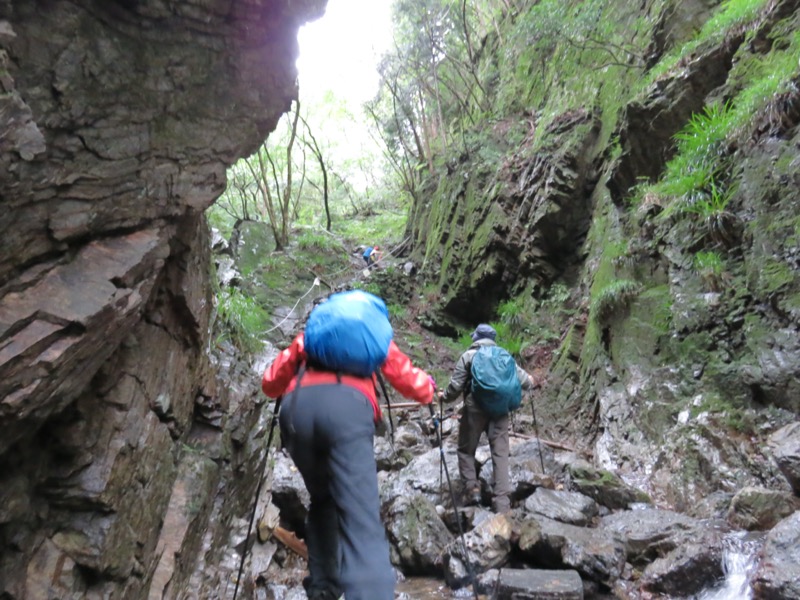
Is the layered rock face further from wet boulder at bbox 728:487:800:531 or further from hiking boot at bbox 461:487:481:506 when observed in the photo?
wet boulder at bbox 728:487:800:531

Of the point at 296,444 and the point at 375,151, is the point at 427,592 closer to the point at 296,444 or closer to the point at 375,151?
the point at 296,444

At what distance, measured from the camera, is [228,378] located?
531 cm

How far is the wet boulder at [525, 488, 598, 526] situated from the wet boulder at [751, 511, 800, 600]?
1.72m

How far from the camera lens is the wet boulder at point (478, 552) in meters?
4.36

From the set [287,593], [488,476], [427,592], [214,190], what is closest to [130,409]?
[214,190]

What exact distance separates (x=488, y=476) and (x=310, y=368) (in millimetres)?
4144

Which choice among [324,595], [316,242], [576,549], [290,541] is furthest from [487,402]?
[316,242]

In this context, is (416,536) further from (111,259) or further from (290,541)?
(111,259)

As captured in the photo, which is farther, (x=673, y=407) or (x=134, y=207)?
(x=673, y=407)

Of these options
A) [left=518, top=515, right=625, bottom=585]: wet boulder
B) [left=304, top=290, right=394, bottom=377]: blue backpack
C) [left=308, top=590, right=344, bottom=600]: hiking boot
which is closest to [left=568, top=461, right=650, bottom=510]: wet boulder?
[left=518, top=515, right=625, bottom=585]: wet boulder

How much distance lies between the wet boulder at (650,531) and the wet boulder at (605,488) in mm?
493

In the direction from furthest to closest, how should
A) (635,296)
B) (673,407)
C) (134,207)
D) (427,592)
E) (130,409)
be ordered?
(635,296)
(673,407)
(427,592)
(130,409)
(134,207)

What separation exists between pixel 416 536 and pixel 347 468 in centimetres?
271

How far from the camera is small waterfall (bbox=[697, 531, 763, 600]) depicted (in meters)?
3.55
